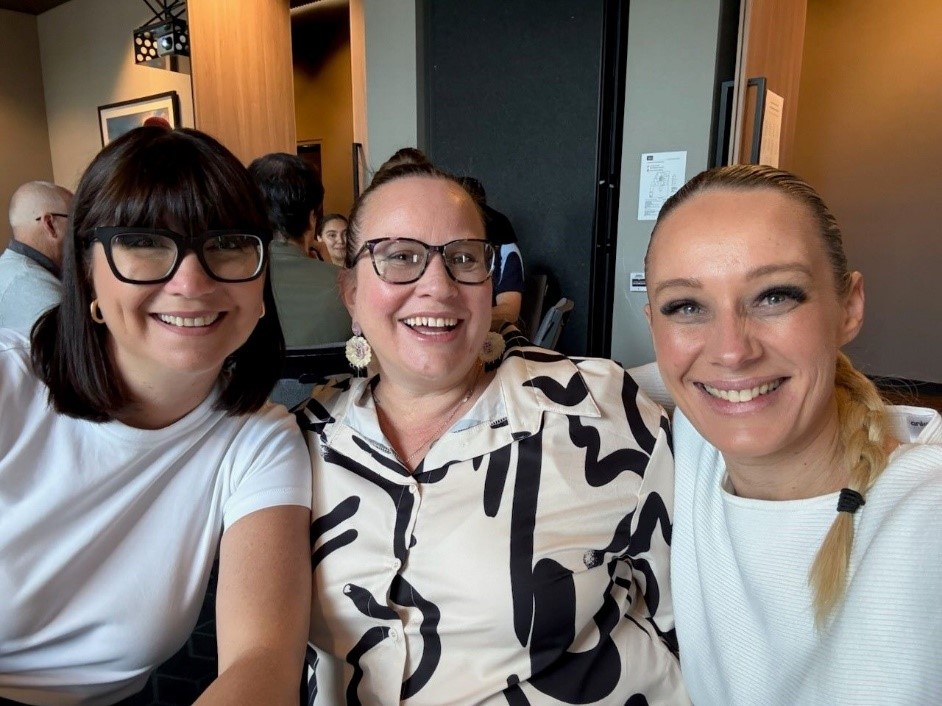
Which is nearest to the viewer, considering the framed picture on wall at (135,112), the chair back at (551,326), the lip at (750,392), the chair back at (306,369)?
the lip at (750,392)

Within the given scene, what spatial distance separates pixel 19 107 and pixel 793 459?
7884mm

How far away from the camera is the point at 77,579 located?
1.13 metres

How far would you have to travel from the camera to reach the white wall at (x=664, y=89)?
126 inches

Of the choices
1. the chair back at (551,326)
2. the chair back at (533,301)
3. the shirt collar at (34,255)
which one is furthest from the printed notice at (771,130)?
the shirt collar at (34,255)

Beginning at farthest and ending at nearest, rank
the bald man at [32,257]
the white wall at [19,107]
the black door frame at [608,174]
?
the white wall at [19,107], the black door frame at [608,174], the bald man at [32,257]

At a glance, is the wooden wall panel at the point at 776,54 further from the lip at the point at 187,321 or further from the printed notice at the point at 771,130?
the lip at the point at 187,321

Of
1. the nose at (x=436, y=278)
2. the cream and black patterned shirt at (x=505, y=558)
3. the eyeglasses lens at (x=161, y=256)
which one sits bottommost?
the cream and black patterned shirt at (x=505, y=558)

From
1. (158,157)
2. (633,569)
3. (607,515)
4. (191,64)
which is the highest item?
(191,64)

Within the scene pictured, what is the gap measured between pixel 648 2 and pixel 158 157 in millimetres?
2973

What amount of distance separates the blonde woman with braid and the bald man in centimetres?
277

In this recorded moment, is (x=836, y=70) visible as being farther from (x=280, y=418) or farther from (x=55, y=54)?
(x=55, y=54)

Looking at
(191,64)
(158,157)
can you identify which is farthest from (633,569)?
(191,64)

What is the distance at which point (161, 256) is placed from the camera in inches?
43.3

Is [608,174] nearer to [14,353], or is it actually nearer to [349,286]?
[349,286]
